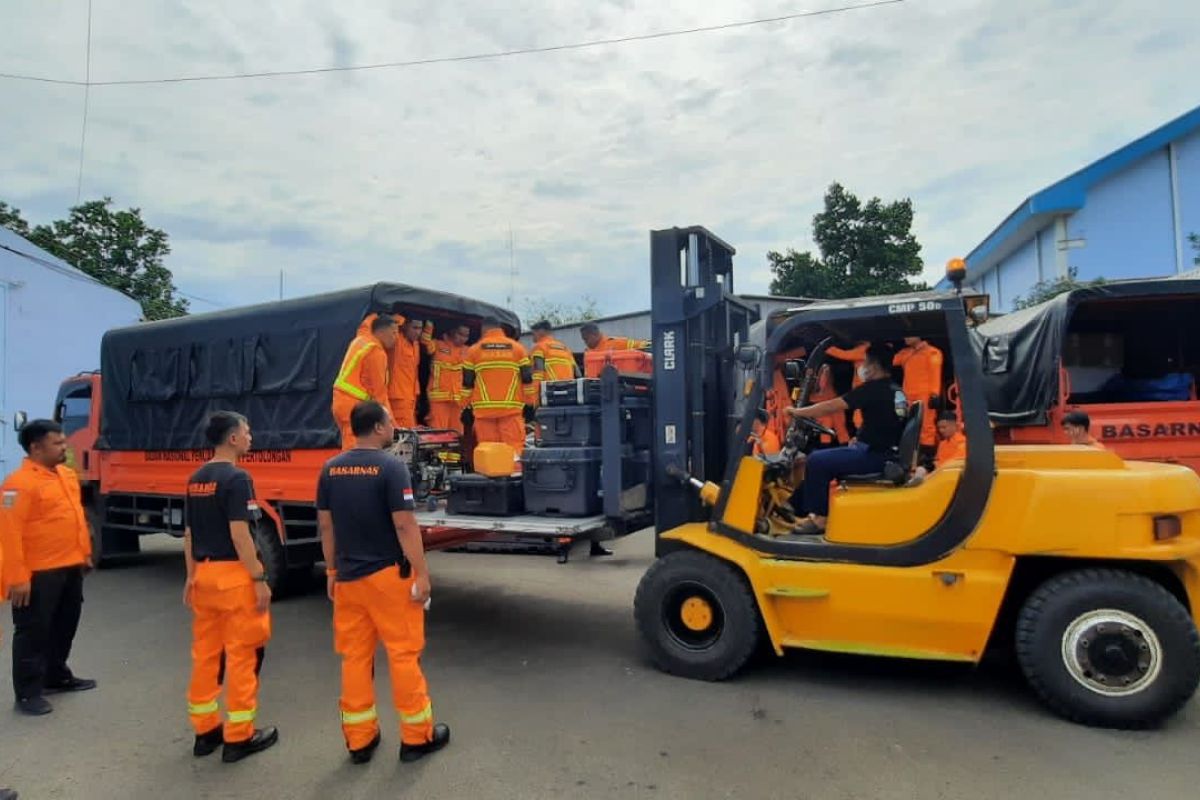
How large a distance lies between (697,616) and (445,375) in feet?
13.7

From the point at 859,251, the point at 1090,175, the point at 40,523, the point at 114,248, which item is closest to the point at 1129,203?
the point at 1090,175

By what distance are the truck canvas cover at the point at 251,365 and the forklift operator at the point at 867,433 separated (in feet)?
13.4

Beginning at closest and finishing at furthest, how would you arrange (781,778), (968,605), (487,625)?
(781,778) → (968,605) → (487,625)

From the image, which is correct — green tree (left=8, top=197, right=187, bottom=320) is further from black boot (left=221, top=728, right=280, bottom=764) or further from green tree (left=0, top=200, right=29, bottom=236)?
black boot (left=221, top=728, right=280, bottom=764)

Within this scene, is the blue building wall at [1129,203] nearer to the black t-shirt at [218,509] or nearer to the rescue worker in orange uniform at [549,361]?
the rescue worker in orange uniform at [549,361]

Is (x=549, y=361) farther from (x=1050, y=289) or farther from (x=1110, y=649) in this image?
(x=1050, y=289)

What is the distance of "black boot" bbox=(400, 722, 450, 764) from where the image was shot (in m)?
3.71

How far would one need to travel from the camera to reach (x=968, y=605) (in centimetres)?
412

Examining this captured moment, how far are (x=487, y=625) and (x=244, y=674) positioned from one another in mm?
2688

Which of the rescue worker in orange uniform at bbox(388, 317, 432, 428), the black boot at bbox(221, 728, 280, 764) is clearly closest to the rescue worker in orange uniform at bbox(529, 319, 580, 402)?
the rescue worker in orange uniform at bbox(388, 317, 432, 428)

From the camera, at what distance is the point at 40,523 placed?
15.3ft

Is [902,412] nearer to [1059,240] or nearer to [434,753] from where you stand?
[434,753]

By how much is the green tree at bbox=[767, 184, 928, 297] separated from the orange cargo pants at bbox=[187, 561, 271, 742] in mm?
21408

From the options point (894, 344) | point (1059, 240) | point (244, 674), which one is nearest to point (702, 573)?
point (894, 344)
